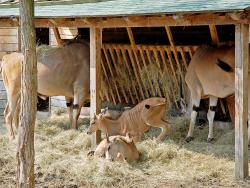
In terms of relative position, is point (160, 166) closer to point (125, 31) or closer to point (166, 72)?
point (166, 72)

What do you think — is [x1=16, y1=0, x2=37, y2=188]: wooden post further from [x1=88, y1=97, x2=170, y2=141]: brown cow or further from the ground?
[x1=88, y1=97, x2=170, y2=141]: brown cow

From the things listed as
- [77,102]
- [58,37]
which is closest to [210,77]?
[77,102]

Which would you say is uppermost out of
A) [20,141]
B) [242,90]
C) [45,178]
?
[242,90]

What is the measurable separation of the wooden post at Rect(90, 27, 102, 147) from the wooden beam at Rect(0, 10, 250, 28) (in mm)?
239

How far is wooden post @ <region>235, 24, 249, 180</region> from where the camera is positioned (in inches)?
284

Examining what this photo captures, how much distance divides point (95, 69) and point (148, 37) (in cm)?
205

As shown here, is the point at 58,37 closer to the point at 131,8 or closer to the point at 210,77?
the point at 210,77

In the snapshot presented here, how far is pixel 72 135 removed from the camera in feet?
33.5

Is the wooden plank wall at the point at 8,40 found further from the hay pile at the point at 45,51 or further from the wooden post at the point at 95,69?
the wooden post at the point at 95,69

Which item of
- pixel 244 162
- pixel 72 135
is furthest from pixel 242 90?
pixel 72 135

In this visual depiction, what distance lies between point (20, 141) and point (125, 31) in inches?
217

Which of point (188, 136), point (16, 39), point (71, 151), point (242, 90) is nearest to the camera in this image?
point (242, 90)

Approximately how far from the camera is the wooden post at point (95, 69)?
9.17m

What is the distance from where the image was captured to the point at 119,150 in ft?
27.3
